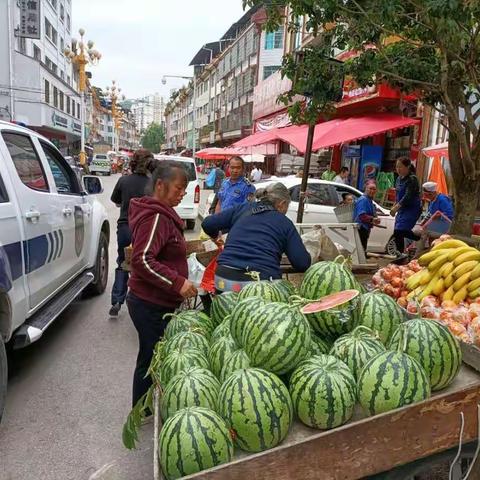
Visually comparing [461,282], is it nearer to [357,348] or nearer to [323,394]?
[357,348]

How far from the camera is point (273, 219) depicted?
3420mm

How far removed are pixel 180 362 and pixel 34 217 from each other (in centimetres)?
239

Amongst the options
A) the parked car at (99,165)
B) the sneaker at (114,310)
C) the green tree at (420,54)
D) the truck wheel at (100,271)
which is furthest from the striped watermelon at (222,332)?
the parked car at (99,165)

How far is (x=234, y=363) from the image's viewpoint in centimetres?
216

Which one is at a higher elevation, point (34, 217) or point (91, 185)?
point (91, 185)

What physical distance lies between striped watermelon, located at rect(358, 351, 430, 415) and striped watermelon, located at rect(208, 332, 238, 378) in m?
0.63

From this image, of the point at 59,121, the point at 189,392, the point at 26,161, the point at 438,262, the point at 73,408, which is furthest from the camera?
the point at 59,121

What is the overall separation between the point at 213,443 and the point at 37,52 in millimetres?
47550

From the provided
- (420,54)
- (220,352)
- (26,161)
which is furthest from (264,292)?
(420,54)

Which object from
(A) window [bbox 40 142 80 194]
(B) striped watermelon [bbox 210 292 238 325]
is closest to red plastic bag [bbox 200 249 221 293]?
(B) striped watermelon [bbox 210 292 238 325]

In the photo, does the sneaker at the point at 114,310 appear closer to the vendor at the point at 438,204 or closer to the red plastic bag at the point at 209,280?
the red plastic bag at the point at 209,280

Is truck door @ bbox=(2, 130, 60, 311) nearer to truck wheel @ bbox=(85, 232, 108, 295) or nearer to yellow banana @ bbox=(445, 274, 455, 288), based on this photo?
truck wheel @ bbox=(85, 232, 108, 295)

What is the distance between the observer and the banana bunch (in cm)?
317

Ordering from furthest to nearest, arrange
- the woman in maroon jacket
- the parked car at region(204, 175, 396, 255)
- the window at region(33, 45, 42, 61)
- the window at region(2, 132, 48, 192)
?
1. the window at region(33, 45, 42, 61)
2. the parked car at region(204, 175, 396, 255)
3. the window at region(2, 132, 48, 192)
4. the woman in maroon jacket
